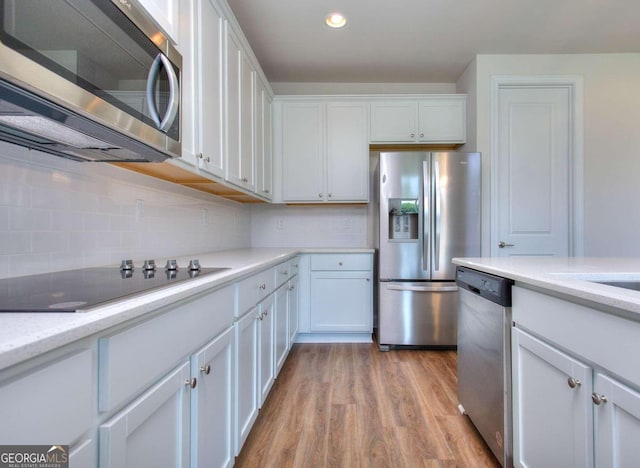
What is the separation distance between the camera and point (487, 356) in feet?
4.60

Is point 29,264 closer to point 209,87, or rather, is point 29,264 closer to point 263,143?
point 209,87

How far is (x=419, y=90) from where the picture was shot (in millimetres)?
3395

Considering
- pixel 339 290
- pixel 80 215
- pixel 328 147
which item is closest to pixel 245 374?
pixel 80 215

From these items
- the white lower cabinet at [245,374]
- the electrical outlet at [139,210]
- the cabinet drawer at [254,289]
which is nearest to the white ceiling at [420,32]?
the electrical outlet at [139,210]

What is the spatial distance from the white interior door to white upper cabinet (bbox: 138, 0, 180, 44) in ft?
9.09

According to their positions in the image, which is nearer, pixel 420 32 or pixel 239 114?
pixel 239 114

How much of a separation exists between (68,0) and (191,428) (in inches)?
44.9

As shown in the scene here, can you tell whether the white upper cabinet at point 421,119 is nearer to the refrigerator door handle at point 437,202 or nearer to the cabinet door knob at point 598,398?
the refrigerator door handle at point 437,202

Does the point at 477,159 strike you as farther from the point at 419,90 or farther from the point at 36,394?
the point at 36,394

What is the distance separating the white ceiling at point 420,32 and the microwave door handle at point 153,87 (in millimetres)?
1531

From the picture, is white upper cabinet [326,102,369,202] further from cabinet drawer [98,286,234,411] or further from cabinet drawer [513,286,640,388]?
cabinet drawer [98,286,234,411]

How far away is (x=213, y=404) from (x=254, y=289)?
1.83 ft

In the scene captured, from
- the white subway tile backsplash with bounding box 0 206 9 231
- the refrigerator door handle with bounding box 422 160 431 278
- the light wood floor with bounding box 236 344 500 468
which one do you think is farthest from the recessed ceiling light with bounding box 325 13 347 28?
the light wood floor with bounding box 236 344 500 468

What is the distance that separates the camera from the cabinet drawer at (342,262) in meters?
2.87
